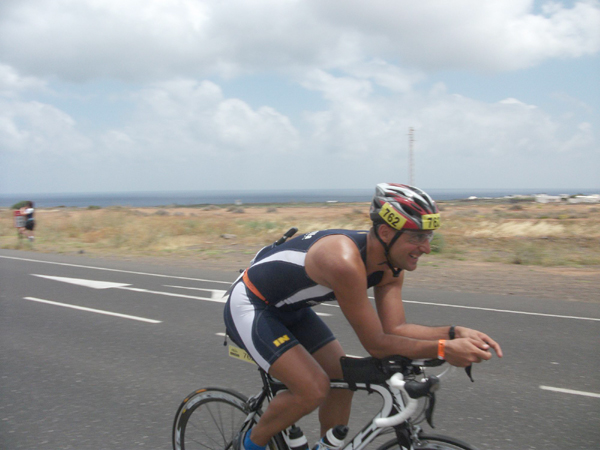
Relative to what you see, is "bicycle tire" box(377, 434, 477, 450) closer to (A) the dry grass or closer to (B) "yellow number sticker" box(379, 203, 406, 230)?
(B) "yellow number sticker" box(379, 203, 406, 230)

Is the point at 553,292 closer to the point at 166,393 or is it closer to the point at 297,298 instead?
the point at 166,393

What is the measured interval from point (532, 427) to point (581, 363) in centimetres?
191

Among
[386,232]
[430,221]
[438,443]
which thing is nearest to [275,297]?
[386,232]

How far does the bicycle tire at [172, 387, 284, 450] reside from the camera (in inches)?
117

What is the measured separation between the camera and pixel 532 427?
13.2 feet

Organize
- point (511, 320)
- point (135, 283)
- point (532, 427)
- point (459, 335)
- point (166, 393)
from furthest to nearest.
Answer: point (135, 283), point (511, 320), point (166, 393), point (532, 427), point (459, 335)

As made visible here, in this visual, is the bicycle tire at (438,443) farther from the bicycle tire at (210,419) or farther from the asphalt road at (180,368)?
the asphalt road at (180,368)

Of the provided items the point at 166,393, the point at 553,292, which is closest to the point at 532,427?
the point at 166,393

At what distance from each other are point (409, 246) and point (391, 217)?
0.52 ft

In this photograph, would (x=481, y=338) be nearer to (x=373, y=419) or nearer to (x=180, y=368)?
(x=373, y=419)

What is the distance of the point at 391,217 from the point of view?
243 centimetres

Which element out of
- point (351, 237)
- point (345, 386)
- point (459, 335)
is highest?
point (351, 237)

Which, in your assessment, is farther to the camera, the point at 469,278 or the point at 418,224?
the point at 469,278

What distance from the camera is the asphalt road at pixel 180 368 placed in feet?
13.2
